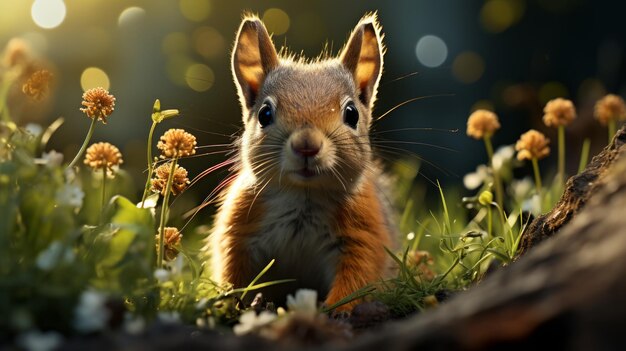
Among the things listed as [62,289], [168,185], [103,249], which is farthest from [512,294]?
[168,185]

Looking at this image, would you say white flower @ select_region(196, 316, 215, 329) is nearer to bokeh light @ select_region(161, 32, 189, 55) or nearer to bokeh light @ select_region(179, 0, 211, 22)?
bokeh light @ select_region(161, 32, 189, 55)

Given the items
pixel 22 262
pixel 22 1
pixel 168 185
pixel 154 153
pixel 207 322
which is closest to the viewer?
pixel 22 262

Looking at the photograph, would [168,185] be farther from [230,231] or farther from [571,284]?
[571,284]

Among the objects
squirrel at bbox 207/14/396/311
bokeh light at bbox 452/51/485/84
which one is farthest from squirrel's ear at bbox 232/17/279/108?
bokeh light at bbox 452/51/485/84

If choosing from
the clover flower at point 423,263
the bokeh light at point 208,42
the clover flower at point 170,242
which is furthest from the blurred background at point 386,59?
the clover flower at point 170,242

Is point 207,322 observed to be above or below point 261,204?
below

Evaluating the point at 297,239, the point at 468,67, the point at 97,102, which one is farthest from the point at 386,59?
the point at 97,102
